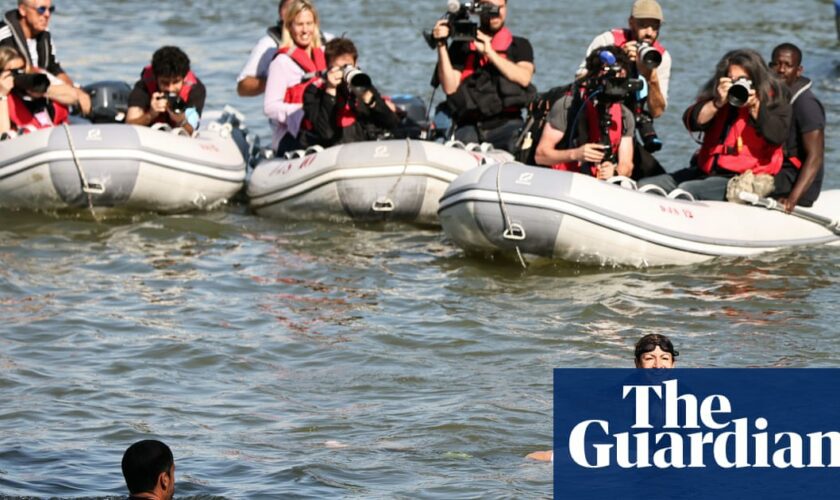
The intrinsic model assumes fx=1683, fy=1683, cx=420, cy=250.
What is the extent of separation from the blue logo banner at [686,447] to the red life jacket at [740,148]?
2.76 metres

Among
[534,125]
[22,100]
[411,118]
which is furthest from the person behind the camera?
[411,118]

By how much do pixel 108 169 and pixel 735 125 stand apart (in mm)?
4044

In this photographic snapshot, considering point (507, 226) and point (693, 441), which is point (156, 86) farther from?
point (693, 441)

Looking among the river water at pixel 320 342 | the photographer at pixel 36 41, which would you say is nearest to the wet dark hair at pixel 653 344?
the river water at pixel 320 342

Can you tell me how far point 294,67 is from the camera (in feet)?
37.9

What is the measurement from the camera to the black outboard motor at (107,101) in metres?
12.6

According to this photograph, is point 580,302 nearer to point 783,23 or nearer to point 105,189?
point 105,189

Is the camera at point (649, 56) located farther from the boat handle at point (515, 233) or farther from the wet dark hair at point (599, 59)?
the boat handle at point (515, 233)

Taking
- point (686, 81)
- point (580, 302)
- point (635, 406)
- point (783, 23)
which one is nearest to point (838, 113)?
point (686, 81)

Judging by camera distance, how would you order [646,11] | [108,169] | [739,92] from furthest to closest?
[108,169] < [646,11] < [739,92]

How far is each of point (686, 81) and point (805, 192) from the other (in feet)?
23.9

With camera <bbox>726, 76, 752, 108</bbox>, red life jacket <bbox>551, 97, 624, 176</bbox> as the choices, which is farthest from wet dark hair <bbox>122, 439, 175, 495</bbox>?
camera <bbox>726, 76, 752, 108</bbox>

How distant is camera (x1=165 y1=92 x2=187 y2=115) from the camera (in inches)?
451

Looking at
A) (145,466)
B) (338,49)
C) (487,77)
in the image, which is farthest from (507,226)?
(145,466)
